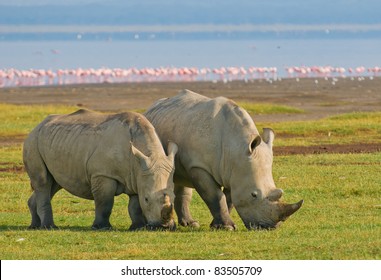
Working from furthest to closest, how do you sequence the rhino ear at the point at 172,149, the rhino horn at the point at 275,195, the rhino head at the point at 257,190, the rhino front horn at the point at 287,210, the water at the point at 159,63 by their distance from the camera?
the water at the point at 159,63 < the rhino ear at the point at 172,149 < the rhino head at the point at 257,190 < the rhino horn at the point at 275,195 < the rhino front horn at the point at 287,210

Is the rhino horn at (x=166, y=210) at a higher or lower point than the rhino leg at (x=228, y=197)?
higher

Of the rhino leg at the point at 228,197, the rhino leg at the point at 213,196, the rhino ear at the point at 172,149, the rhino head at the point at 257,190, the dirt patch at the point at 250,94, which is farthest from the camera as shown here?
the dirt patch at the point at 250,94

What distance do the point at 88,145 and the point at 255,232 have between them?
2.81 meters

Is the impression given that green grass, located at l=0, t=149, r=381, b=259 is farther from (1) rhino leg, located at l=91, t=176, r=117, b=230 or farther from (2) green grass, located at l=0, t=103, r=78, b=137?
(2) green grass, located at l=0, t=103, r=78, b=137

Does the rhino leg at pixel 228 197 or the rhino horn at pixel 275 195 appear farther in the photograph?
the rhino leg at pixel 228 197

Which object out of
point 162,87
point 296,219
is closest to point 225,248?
point 296,219

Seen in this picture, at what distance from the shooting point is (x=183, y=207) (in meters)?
17.9

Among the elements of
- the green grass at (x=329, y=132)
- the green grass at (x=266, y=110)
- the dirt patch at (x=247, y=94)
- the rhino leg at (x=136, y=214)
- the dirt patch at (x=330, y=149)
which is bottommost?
the dirt patch at (x=247, y=94)

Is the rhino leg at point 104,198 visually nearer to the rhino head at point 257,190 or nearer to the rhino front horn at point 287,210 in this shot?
the rhino head at point 257,190

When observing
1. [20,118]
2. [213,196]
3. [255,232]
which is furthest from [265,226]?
[20,118]

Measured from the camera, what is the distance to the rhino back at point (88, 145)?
55.1 feet

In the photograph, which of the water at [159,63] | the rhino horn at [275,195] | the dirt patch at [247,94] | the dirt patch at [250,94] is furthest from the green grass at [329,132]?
the water at [159,63]

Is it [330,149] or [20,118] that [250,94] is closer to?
[20,118]

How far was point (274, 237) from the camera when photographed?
15359 mm
